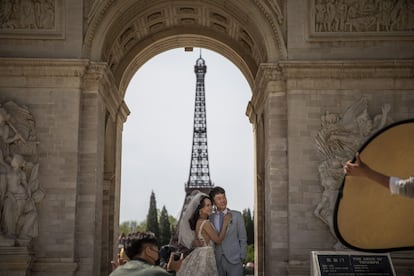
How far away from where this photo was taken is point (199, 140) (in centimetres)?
9069

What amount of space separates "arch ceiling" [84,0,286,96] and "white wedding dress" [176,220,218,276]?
980 centimetres

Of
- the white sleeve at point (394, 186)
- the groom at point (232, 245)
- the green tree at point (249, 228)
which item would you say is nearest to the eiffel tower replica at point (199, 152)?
the green tree at point (249, 228)

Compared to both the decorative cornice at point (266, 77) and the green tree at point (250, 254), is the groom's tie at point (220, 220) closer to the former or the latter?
the decorative cornice at point (266, 77)

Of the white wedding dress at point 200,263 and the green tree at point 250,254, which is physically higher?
the white wedding dress at point 200,263

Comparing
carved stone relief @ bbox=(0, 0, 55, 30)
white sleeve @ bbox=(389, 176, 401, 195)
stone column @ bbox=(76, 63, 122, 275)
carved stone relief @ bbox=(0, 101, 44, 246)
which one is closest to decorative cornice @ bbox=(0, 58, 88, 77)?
stone column @ bbox=(76, 63, 122, 275)

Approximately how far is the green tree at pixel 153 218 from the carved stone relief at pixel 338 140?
65078mm

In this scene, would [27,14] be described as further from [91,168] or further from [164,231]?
[164,231]

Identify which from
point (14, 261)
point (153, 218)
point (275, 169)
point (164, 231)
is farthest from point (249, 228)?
point (14, 261)

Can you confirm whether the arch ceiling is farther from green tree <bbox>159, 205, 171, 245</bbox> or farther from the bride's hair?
green tree <bbox>159, 205, 171, 245</bbox>

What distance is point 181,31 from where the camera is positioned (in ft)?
90.1

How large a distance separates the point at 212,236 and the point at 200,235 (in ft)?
0.83

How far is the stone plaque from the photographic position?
13.8 m

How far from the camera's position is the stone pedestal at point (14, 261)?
19.1 meters

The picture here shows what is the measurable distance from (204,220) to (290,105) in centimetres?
843
